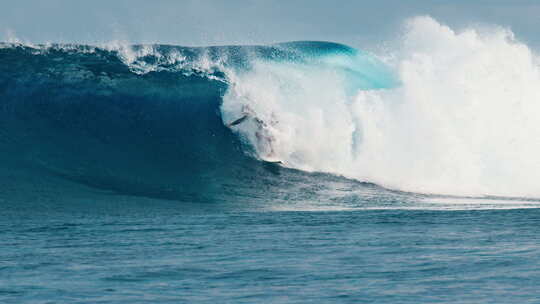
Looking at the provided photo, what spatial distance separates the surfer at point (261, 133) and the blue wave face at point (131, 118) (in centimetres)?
38

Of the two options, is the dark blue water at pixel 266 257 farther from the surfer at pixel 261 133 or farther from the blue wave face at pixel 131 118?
the surfer at pixel 261 133

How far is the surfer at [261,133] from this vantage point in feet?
64.2

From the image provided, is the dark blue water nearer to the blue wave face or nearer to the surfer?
the blue wave face

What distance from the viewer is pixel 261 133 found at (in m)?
19.9

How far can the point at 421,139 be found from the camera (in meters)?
22.9

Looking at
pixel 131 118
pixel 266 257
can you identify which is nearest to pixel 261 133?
pixel 131 118

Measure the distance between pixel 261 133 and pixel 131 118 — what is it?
2930 millimetres

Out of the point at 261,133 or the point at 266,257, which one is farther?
the point at 261,133

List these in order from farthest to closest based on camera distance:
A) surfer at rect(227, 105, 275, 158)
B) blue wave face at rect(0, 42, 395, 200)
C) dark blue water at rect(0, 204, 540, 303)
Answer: surfer at rect(227, 105, 275, 158)
blue wave face at rect(0, 42, 395, 200)
dark blue water at rect(0, 204, 540, 303)

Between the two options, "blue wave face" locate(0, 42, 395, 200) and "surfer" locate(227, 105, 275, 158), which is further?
"surfer" locate(227, 105, 275, 158)

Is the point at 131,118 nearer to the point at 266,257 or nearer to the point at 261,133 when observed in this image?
the point at 261,133

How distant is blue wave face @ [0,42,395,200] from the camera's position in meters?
17.2

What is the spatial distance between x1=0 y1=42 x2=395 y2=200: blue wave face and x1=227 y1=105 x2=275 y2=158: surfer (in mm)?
378

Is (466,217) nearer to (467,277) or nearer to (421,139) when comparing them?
(467,277)
